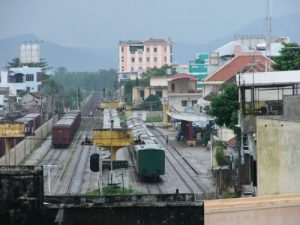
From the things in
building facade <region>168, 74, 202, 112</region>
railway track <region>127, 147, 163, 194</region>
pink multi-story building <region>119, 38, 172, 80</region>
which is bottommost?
railway track <region>127, 147, 163, 194</region>

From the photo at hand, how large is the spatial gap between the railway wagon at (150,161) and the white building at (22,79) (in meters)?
37.5

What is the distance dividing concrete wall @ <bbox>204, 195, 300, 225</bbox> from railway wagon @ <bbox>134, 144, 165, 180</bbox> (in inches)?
495

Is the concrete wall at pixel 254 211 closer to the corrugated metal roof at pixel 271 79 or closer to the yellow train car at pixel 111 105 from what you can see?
the corrugated metal roof at pixel 271 79

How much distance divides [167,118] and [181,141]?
8984 mm

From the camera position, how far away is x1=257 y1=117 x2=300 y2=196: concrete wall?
10930mm

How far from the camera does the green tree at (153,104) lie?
51.2 m

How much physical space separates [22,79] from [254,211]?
5291cm

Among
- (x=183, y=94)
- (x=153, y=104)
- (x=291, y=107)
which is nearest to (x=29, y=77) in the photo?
(x=153, y=104)

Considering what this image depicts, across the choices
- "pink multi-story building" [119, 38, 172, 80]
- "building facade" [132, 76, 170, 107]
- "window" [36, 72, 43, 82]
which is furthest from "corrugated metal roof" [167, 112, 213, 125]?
"pink multi-story building" [119, 38, 172, 80]

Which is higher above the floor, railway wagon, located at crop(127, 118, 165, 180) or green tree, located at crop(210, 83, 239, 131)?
green tree, located at crop(210, 83, 239, 131)

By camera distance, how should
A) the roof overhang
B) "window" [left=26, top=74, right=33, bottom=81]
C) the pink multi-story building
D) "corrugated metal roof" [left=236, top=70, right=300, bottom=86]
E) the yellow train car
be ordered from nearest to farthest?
"corrugated metal roof" [left=236, top=70, right=300, bottom=86], the roof overhang, the yellow train car, "window" [left=26, top=74, right=33, bottom=81], the pink multi-story building

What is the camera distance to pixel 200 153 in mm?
29156

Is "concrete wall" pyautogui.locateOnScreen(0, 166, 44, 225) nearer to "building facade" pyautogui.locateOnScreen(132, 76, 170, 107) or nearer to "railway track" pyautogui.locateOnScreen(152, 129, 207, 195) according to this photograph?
"railway track" pyautogui.locateOnScreen(152, 129, 207, 195)

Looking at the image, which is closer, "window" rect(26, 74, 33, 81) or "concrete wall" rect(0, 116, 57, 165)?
"concrete wall" rect(0, 116, 57, 165)
